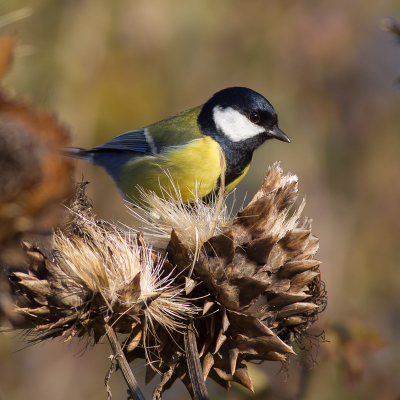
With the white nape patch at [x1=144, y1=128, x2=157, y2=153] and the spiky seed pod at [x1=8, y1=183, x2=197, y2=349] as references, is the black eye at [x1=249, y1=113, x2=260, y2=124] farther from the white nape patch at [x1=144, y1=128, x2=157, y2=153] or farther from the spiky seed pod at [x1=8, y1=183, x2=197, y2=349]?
the spiky seed pod at [x1=8, y1=183, x2=197, y2=349]

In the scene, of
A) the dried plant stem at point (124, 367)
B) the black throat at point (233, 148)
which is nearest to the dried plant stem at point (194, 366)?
the dried plant stem at point (124, 367)

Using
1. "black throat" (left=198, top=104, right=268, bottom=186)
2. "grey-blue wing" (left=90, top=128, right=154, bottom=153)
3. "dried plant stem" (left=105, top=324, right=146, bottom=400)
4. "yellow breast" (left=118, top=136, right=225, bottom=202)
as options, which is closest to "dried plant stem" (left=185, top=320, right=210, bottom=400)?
"dried plant stem" (left=105, top=324, right=146, bottom=400)

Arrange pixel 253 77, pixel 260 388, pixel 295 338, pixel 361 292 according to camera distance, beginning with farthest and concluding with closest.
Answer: pixel 253 77, pixel 361 292, pixel 260 388, pixel 295 338

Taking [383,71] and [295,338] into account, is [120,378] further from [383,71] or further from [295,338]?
[383,71]

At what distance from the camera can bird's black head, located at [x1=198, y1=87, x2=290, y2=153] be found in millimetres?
2971

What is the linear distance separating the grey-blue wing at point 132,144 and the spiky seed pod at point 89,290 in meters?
1.72

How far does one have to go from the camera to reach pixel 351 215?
14.2 feet

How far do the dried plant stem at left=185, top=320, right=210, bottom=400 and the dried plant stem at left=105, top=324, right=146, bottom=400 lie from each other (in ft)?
0.58

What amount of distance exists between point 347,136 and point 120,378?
125 inches

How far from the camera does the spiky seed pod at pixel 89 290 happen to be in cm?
136

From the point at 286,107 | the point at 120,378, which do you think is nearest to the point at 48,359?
the point at 120,378

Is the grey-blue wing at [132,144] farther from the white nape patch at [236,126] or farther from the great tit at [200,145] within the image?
the white nape patch at [236,126]

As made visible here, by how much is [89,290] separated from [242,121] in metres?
1.93

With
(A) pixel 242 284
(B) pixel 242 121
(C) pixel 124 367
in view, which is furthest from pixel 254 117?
(C) pixel 124 367
